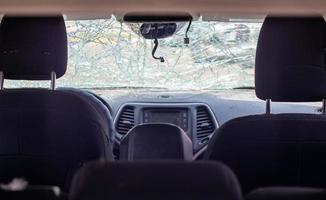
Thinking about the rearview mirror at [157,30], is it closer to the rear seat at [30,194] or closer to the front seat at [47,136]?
the front seat at [47,136]

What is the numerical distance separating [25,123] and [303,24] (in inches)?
48.8

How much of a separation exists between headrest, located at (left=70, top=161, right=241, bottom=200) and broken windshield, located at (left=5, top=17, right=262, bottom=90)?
230 cm

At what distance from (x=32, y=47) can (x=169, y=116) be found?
139 cm

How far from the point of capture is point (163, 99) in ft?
14.3

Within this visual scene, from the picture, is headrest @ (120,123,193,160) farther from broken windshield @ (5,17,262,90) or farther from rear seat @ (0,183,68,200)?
rear seat @ (0,183,68,200)

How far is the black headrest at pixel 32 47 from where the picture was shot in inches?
122

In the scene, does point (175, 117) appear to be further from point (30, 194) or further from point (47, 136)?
point (30, 194)

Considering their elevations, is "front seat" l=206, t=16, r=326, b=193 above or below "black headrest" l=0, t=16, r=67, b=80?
below

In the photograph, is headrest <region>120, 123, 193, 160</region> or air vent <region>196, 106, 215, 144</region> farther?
air vent <region>196, 106, 215, 144</region>

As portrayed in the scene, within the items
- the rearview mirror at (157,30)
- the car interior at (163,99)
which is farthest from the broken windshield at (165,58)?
the rearview mirror at (157,30)

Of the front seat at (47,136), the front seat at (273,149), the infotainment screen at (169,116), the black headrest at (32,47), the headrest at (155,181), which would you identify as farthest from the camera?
the infotainment screen at (169,116)

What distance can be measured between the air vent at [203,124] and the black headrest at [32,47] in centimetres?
137

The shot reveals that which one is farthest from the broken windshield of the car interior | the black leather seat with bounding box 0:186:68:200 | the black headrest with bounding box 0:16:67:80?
the black leather seat with bounding box 0:186:68:200

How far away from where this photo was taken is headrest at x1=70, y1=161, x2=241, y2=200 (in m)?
1.30
